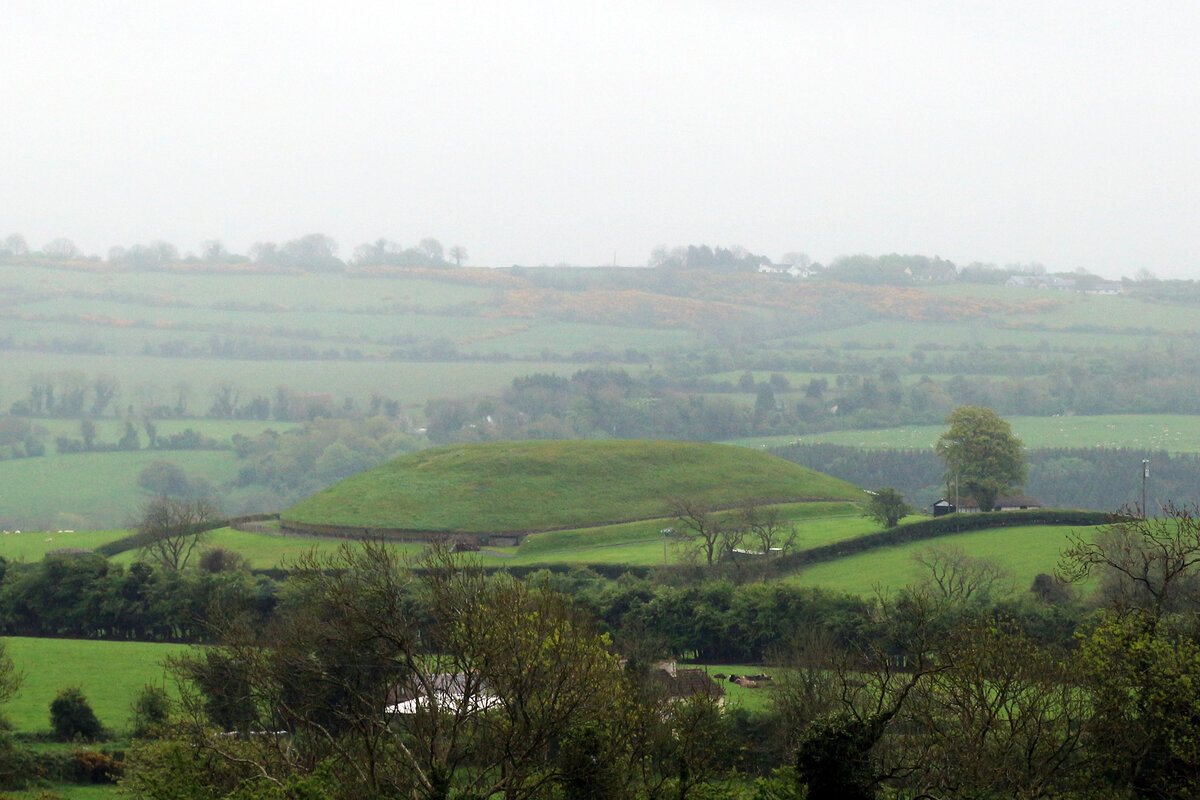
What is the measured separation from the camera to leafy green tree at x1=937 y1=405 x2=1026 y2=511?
279ft

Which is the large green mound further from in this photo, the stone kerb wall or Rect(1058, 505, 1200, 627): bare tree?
Rect(1058, 505, 1200, 627): bare tree

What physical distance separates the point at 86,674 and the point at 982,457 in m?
55.2

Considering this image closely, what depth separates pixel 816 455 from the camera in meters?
161

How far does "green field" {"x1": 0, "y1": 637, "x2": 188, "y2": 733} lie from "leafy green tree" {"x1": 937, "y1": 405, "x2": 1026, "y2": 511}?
49320mm

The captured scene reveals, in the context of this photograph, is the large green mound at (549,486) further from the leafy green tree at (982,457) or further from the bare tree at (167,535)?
the leafy green tree at (982,457)

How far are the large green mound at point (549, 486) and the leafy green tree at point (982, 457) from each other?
14845 millimetres

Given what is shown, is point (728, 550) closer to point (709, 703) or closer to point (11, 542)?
point (709, 703)

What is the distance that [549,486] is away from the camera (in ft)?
323

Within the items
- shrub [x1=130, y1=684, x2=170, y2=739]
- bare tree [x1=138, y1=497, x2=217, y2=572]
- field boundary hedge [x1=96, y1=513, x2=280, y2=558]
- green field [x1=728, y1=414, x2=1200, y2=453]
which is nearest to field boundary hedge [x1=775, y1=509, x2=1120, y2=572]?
bare tree [x1=138, y1=497, x2=217, y2=572]

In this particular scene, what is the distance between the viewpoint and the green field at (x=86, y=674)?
161 ft

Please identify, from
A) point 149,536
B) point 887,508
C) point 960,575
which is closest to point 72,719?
point 149,536

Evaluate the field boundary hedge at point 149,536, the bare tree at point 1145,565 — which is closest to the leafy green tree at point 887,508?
the bare tree at point 1145,565

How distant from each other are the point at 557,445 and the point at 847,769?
83.0 metres

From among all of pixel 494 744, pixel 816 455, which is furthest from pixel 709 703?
pixel 816 455
